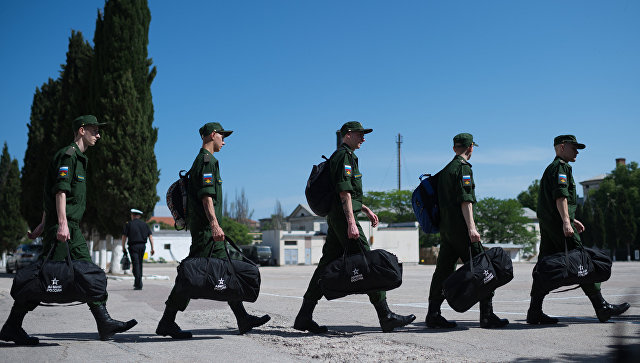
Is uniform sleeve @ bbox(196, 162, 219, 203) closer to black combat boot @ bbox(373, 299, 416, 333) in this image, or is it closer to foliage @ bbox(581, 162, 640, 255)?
black combat boot @ bbox(373, 299, 416, 333)

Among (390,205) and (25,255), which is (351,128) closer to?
(25,255)

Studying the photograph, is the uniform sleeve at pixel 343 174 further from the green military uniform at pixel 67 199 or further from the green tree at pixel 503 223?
the green tree at pixel 503 223

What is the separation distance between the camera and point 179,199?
6.11 metres

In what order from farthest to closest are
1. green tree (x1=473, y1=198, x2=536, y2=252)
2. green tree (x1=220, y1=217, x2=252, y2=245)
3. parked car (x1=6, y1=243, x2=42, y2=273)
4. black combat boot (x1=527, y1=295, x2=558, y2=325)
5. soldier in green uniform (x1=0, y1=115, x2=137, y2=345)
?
green tree (x1=220, y1=217, x2=252, y2=245)
green tree (x1=473, y1=198, x2=536, y2=252)
parked car (x1=6, y1=243, x2=42, y2=273)
black combat boot (x1=527, y1=295, x2=558, y2=325)
soldier in green uniform (x1=0, y1=115, x2=137, y2=345)

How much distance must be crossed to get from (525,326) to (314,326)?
2.30 m

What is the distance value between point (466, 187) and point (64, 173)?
13.0ft

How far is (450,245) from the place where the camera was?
21.4 feet

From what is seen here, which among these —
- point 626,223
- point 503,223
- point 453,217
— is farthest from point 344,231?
point 626,223

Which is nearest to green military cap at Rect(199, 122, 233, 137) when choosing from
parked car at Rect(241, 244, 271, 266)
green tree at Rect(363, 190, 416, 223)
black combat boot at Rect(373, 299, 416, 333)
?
black combat boot at Rect(373, 299, 416, 333)

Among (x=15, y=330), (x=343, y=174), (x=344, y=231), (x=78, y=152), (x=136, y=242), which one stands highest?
(x=78, y=152)

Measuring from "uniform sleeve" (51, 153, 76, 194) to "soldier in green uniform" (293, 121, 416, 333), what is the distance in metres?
2.44

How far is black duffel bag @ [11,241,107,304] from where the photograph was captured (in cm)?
521

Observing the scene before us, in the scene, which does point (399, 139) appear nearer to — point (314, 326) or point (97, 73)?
point (97, 73)

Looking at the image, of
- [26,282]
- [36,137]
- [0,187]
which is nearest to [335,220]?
[26,282]
